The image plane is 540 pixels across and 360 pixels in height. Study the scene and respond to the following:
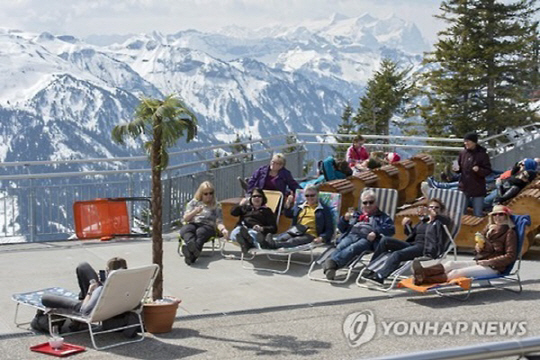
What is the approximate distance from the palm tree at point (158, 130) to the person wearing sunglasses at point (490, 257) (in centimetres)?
263

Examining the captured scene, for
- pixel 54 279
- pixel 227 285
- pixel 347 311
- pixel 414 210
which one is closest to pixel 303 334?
pixel 347 311

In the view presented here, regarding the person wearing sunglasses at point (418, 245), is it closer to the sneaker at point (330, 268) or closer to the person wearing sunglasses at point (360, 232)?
the person wearing sunglasses at point (360, 232)

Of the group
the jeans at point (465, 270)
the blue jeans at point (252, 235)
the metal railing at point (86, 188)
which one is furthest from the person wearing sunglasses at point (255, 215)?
the jeans at point (465, 270)

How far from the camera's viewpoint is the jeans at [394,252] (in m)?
10.3

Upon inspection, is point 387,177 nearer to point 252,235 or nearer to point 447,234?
point 252,235

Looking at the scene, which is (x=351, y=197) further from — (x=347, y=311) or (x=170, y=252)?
(x=347, y=311)

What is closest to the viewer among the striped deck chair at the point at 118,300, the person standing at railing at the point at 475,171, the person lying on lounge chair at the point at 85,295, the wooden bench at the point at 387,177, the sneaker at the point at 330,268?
the striped deck chair at the point at 118,300

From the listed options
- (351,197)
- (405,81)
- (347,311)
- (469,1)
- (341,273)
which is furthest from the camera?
(405,81)

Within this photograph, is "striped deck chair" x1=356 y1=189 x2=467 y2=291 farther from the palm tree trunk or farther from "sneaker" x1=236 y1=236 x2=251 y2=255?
the palm tree trunk

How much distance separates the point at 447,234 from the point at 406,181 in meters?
5.03

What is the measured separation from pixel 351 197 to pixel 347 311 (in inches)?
179

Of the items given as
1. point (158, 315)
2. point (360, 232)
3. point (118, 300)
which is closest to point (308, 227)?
point (360, 232)

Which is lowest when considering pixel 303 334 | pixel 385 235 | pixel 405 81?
pixel 303 334

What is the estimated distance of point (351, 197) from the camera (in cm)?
1372
